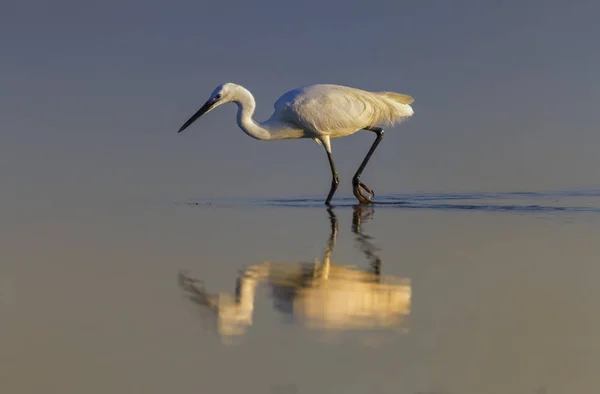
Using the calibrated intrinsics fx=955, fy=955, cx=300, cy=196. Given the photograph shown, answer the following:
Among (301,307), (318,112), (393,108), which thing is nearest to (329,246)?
(301,307)

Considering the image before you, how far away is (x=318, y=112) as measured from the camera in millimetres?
11508

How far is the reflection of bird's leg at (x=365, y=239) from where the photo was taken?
6.56 metres

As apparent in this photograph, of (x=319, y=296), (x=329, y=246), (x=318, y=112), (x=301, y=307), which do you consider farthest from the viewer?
(x=318, y=112)

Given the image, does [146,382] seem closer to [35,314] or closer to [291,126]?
[35,314]

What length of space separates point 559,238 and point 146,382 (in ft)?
16.0

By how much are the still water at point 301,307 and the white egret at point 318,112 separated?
8.48ft

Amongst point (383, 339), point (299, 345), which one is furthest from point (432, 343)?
point (299, 345)

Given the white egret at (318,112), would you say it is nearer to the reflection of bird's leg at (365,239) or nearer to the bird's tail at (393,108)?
the bird's tail at (393,108)

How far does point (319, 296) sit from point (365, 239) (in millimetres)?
2589

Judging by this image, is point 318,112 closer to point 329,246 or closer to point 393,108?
point 393,108

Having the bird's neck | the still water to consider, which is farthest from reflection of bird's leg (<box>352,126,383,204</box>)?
the still water

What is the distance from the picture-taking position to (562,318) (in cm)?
488

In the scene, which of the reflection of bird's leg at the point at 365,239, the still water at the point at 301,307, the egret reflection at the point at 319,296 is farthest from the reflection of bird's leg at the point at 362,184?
the egret reflection at the point at 319,296

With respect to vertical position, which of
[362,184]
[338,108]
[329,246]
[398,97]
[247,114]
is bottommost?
[329,246]
